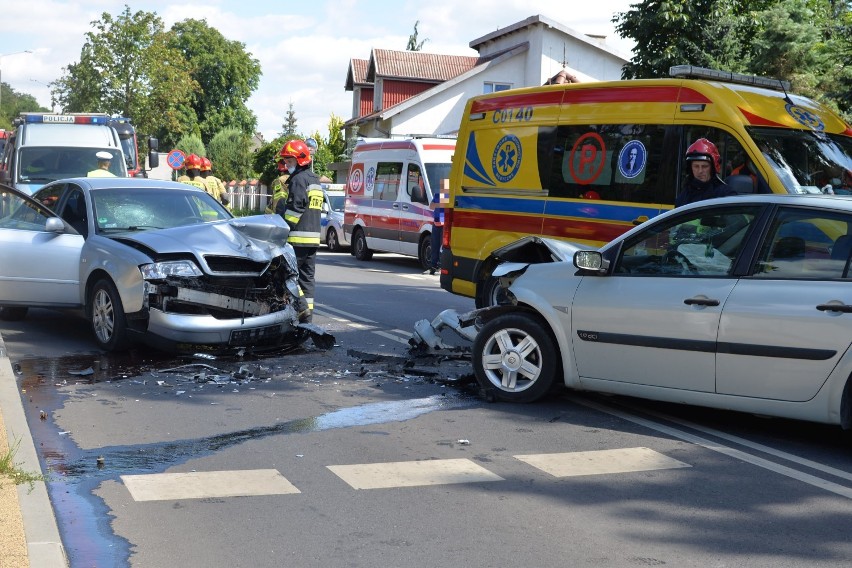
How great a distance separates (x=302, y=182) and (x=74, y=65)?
41.8 m

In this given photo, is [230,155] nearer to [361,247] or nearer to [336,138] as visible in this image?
[336,138]

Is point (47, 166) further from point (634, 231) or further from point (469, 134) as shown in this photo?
point (634, 231)

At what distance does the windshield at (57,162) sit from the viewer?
20.0m

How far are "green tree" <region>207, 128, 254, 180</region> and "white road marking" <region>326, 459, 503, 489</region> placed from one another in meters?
76.9

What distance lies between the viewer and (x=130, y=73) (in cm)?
5025

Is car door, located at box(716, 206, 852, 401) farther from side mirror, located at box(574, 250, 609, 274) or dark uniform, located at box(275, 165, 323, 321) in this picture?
dark uniform, located at box(275, 165, 323, 321)

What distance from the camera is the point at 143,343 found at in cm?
946

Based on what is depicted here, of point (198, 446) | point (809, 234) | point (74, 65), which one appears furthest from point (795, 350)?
point (74, 65)

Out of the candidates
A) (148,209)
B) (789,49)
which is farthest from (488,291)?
(789,49)

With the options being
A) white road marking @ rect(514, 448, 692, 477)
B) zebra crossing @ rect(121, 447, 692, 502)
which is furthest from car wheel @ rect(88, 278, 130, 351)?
white road marking @ rect(514, 448, 692, 477)

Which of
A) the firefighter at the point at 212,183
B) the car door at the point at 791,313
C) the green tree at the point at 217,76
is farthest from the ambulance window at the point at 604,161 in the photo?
the green tree at the point at 217,76

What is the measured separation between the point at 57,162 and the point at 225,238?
1197cm

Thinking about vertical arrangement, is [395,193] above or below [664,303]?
above

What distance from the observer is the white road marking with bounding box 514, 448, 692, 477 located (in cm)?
602
